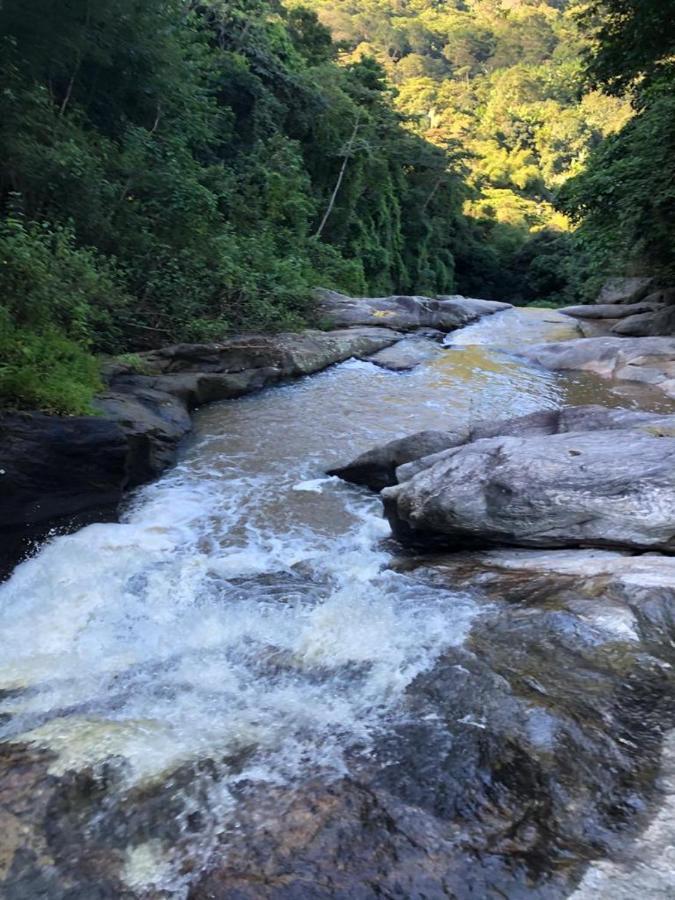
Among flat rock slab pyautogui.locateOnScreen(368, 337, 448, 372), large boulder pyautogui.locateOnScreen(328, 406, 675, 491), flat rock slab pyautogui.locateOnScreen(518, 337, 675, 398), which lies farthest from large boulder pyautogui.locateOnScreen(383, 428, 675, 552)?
flat rock slab pyautogui.locateOnScreen(368, 337, 448, 372)

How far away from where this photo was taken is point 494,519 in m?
4.84

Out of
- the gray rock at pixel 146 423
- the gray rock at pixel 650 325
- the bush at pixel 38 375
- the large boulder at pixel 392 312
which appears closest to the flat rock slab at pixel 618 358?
the gray rock at pixel 650 325

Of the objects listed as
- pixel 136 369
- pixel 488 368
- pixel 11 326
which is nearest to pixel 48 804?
pixel 11 326

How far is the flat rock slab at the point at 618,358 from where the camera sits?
39.7 ft

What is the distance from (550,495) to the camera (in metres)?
4.71

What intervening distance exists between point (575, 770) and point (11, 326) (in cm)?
606

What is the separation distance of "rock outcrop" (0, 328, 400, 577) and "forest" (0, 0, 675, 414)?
1.53ft

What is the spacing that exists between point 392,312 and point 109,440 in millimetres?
13513

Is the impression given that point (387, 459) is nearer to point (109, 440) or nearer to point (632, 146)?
point (109, 440)

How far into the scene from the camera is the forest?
8.70 metres

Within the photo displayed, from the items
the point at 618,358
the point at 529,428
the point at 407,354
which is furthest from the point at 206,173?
the point at 529,428

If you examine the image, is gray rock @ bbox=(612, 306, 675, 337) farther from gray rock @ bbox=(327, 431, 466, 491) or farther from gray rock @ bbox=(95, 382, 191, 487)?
gray rock @ bbox=(95, 382, 191, 487)

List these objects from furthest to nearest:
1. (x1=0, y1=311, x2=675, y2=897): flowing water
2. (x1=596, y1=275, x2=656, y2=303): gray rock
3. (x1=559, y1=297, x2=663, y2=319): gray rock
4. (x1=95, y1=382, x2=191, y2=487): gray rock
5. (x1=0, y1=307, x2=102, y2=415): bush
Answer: (x1=596, y1=275, x2=656, y2=303): gray rock < (x1=559, y1=297, x2=663, y2=319): gray rock < (x1=95, y1=382, x2=191, y2=487): gray rock < (x1=0, y1=307, x2=102, y2=415): bush < (x1=0, y1=311, x2=675, y2=897): flowing water

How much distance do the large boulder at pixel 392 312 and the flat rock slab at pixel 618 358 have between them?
397cm
